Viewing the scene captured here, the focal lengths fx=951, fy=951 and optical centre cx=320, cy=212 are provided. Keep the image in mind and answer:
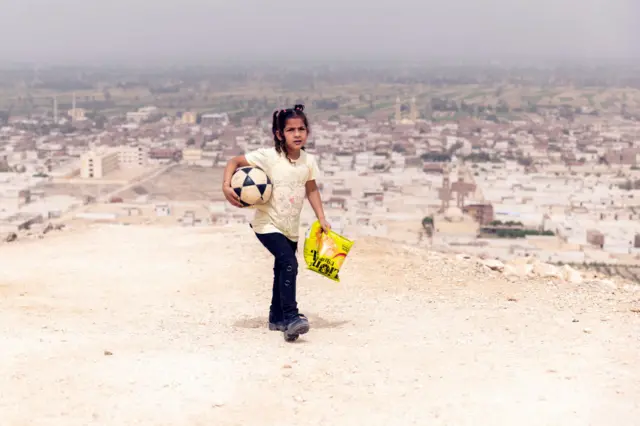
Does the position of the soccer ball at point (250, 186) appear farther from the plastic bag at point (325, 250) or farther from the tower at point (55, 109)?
the tower at point (55, 109)

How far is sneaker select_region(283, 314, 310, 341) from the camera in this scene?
4.70m

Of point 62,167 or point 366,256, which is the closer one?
point 366,256

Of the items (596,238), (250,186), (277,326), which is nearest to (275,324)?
(277,326)

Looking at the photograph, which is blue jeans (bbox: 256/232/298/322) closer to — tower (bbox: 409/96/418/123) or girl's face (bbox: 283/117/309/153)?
girl's face (bbox: 283/117/309/153)

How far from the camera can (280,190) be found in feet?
15.9

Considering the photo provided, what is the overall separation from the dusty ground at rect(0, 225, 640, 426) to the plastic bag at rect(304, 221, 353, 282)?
13.9 inches

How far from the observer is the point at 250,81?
72.7 meters

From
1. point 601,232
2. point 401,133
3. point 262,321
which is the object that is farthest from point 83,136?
point 262,321

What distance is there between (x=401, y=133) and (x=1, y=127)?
19.5 m

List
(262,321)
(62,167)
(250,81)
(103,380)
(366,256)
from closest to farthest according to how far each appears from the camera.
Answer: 1. (103,380)
2. (262,321)
3. (366,256)
4. (62,167)
5. (250,81)

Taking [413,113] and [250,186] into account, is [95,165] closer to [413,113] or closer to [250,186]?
[413,113]

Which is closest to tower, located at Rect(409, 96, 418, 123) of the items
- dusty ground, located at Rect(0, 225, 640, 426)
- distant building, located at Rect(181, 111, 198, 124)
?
distant building, located at Rect(181, 111, 198, 124)

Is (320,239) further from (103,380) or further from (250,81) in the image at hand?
(250,81)

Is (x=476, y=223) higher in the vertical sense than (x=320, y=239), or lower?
lower
